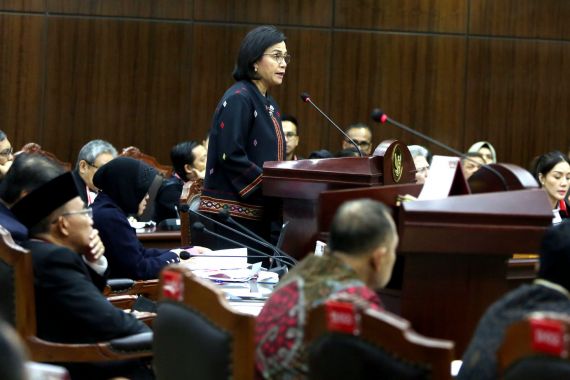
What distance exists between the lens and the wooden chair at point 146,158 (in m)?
8.01

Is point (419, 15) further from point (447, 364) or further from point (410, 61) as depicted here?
point (447, 364)

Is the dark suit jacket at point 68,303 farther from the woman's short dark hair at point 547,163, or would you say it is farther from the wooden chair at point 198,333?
the woman's short dark hair at point 547,163

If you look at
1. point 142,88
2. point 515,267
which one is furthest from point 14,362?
point 142,88

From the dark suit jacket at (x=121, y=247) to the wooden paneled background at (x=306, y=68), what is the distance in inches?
169

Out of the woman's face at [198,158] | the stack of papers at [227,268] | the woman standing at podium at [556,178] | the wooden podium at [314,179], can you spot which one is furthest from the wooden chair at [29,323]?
the woman's face at [198,158]

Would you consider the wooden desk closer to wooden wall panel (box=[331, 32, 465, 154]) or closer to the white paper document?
the white paper document

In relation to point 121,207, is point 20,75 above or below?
above

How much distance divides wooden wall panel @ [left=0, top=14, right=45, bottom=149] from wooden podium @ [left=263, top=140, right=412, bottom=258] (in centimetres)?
511

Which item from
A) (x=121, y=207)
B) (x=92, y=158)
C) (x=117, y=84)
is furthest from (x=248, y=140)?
(x=117, y=84)

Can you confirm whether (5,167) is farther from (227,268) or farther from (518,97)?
(518,97)

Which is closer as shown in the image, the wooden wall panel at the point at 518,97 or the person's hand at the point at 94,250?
the person's hand at the point at 94,250

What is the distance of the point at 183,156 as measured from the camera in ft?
25.4

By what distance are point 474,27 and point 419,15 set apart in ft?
1.71

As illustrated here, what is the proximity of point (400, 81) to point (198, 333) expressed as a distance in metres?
7.14
